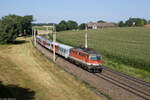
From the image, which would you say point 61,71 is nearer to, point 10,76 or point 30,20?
point 10,76

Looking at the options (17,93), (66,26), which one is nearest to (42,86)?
(17,93)

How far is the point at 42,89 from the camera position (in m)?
19.8

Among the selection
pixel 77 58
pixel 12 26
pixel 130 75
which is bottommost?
pixel 130 75

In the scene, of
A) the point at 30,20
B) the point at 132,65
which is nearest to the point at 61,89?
the point at 132,65

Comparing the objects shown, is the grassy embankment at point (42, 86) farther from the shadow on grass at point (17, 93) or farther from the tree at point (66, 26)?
the tree at point (66, 26)

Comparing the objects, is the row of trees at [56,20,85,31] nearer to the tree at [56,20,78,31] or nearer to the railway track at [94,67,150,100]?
the tree at [56,20,78,31]

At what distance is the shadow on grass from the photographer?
16459mm

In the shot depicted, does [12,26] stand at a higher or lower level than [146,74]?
higher

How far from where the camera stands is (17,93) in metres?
18.0

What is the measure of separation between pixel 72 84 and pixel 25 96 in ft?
20.1

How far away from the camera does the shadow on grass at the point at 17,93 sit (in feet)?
54.0

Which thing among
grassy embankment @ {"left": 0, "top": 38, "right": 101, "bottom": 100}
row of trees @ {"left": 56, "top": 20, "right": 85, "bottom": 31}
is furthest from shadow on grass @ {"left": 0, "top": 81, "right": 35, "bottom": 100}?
row of trees @ {"left": 56, "top": 20, "right": 85, "bottom": 31}

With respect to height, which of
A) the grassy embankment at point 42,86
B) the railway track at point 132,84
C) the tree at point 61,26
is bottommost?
the railway track at point 132,84

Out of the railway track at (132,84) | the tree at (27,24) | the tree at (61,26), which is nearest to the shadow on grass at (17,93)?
the railway track at (132,84)
